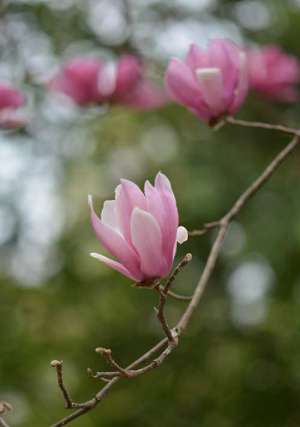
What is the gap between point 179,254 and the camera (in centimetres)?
241

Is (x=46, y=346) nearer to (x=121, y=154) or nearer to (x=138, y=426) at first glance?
(x=138, y=426)

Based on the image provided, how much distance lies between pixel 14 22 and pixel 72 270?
733 mm

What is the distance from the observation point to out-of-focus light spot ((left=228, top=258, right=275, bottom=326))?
2271 millimetres

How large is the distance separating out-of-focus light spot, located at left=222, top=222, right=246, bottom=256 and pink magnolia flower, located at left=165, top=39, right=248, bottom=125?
129 cm

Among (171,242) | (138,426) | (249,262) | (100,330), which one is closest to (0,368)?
(100,330)

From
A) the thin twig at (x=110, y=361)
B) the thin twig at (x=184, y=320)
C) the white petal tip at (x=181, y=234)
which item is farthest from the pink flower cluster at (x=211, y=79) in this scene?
the thin twig at (x=110, y=361)

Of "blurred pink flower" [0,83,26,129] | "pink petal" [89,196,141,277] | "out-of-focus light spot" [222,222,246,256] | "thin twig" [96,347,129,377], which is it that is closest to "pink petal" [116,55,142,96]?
"blurred pink flower" [0,83,26,129]

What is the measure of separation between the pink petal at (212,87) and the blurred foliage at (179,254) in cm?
67

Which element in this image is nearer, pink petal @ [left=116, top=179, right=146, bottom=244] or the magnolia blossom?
pink petal @ [left=116, top=179, right=146, bottom=244]

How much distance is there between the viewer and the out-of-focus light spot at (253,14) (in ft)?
9.30

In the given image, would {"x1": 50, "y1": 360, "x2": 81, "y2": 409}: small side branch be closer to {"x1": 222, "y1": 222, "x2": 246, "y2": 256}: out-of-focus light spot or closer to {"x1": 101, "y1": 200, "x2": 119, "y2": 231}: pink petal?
{"x1": 101, "y1": 200, "x2": 119, "y2": 231}: pink petal

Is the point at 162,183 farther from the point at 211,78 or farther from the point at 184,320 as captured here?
the point at 211,78

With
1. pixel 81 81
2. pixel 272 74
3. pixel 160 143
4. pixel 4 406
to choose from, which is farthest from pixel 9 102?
pixel 160 143

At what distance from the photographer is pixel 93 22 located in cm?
254
